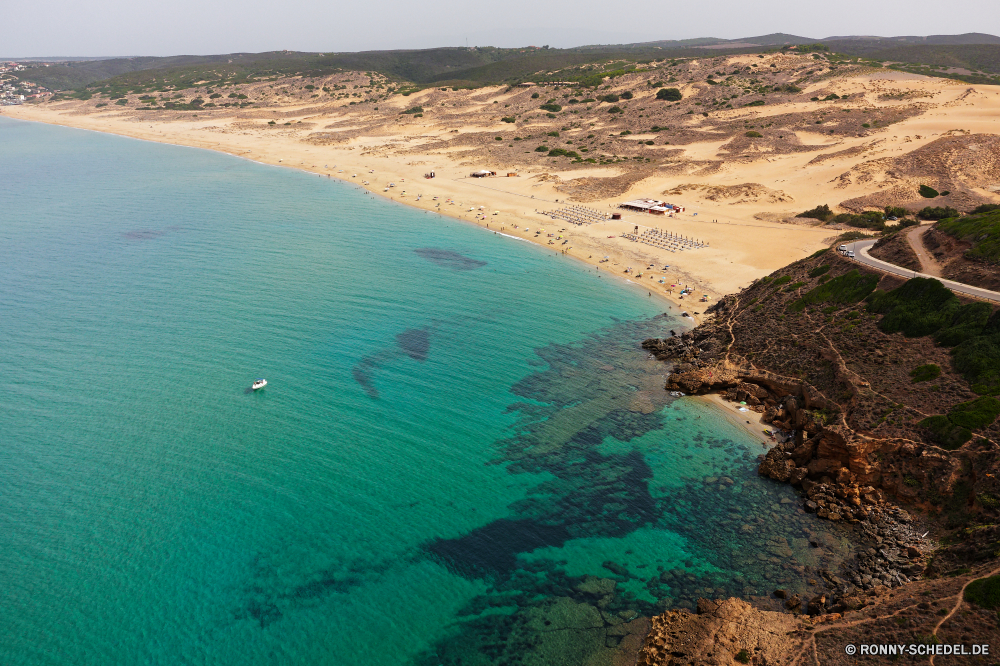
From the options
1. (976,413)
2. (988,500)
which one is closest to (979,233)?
(976,413)

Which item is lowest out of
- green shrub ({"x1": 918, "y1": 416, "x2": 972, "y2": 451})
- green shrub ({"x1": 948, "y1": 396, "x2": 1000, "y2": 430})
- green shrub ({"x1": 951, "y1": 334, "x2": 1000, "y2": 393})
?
green shrub ({"x1": 918, "y1": 416, "x2": 972, "y2": 451})

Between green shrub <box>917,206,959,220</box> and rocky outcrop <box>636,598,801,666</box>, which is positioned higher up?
green shrub <box>917,206,959,220</box>

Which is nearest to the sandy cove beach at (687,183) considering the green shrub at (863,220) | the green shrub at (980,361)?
the green shrub at (863,220)

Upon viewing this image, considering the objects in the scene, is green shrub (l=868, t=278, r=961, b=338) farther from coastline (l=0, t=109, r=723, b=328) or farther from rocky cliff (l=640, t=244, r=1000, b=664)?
coastline (l=0, t=109, r=723, b=328)

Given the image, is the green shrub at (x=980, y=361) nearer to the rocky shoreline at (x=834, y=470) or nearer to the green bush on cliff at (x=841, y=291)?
the rocky shoreline at (x=834, y=470)

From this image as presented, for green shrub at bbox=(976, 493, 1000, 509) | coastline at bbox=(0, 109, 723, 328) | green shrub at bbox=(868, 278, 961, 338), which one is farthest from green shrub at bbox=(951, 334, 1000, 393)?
coastline at bbox=(0, 109, 723, 328)

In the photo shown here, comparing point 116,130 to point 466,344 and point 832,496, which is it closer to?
point 466,344
